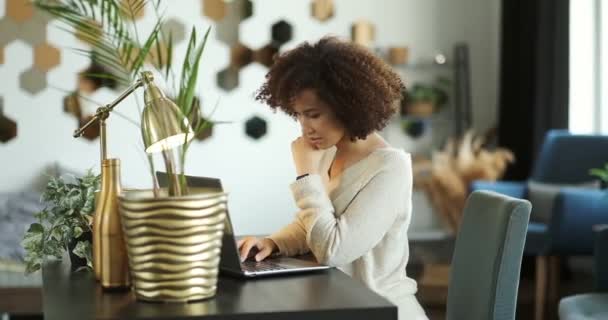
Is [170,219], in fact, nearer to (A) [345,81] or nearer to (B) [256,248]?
(B) [256,248]

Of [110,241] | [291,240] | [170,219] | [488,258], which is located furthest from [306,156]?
[170,219]

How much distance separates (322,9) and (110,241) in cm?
412

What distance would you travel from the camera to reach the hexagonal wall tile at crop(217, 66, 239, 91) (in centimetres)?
564

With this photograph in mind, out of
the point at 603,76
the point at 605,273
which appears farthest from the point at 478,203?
the point at 603,76

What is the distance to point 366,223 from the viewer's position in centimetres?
198

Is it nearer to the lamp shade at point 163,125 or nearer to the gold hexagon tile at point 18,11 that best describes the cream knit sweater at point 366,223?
the lamp shade at point 163,125

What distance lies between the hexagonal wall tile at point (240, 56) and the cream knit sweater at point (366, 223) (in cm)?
356

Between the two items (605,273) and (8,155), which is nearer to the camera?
(605,273)

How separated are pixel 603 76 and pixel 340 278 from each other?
3.77 m

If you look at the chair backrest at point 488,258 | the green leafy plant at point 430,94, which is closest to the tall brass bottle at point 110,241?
the chair backrest at point 488,258

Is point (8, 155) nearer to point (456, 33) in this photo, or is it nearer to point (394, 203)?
point (456, 33)

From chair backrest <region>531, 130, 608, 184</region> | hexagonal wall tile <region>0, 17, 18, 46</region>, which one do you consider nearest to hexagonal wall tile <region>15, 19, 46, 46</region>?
hexagonal wall tile <region>0, 17, 18, 46</region>

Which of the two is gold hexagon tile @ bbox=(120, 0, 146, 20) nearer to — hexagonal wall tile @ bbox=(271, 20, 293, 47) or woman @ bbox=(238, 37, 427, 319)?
woman @ bbox=(238, 37, 427, 319)

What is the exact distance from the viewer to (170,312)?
1.48m
